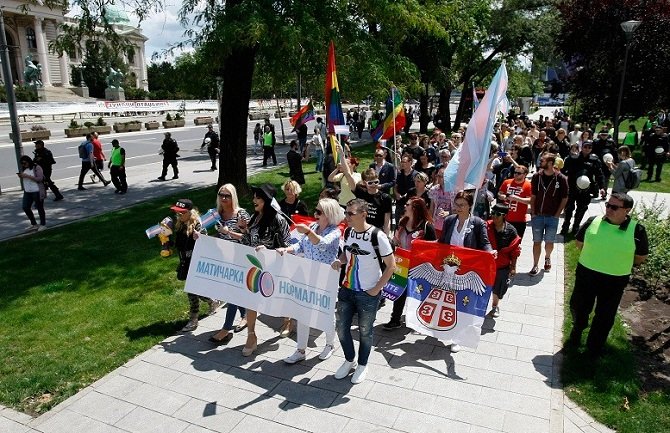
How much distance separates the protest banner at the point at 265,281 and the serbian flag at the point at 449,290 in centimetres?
122

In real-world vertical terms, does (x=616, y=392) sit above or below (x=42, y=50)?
below

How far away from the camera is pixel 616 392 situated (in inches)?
198

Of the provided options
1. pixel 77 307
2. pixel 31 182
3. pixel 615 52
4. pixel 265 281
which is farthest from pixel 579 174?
pixel 615 52

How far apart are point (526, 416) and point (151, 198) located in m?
12.9

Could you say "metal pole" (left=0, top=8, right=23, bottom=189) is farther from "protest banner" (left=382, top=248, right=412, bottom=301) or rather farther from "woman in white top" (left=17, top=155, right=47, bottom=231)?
"protest banner" (left=382, top=248, right=412, bottom=301)

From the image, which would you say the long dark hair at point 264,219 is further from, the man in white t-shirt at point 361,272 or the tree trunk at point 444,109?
the tree trunk at point 444,109

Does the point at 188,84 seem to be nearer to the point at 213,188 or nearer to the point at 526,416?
the point at 213,188

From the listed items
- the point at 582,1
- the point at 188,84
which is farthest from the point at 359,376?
the point at 582,1

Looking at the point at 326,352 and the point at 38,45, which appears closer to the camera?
the point at 326,352

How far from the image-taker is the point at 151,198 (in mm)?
15141

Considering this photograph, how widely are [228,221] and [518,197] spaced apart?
14.9 feet

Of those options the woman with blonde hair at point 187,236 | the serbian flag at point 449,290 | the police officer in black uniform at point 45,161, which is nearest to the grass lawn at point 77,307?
the woman with blonde hair at point 187,236

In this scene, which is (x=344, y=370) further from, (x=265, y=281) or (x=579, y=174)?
(x=579, y=174)

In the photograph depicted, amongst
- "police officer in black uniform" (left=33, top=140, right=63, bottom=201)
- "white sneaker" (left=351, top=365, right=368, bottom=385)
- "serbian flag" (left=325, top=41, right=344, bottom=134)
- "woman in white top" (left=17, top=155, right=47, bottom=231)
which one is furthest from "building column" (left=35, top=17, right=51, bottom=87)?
"white sneaker" (left=351, top=365, right=368, bottom=385)
